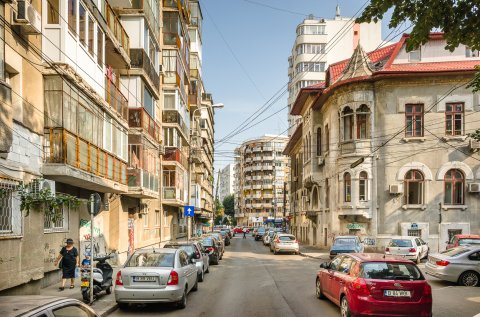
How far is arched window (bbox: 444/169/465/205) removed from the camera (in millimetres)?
32906

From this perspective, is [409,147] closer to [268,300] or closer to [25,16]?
[268,300]

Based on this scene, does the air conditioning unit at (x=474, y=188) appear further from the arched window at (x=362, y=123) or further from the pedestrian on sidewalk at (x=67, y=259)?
the pedestrian on sidewalk at (x=67, y=259)

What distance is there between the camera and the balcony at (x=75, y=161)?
14.3 meters

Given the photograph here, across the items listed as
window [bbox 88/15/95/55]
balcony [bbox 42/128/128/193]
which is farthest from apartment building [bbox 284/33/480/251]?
window [bbox 88/15/95/55]

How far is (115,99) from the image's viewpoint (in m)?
21.2

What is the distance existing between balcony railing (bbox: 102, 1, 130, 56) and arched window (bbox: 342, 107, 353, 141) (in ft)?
56.4

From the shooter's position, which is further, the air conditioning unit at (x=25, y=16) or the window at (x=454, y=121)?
the window at (x=454, y=121)

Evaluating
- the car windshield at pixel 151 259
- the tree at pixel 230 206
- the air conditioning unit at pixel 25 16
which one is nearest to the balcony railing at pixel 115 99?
the air conditioning unit at pixel 25 16

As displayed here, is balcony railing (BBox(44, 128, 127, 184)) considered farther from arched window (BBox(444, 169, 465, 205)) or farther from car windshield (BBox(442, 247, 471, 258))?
arched window (BBox(444, 169, 465, 205))

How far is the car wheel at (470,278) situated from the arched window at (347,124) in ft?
61.1

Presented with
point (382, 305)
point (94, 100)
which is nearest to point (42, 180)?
point (94, 100)

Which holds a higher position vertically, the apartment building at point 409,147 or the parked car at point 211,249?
the apartment building at point 409,147

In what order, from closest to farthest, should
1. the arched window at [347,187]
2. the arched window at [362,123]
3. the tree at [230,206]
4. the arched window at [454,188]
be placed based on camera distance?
the arched window at [454,188], the arched window at [362,123], the arched window at [347,187], the tree at [230,206]

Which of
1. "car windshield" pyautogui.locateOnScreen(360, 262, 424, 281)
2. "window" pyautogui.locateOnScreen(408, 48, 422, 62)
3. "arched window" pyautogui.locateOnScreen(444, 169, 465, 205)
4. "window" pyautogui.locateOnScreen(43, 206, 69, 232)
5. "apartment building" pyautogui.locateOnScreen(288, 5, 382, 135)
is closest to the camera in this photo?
"car windshield" pyautogui.locateOnScreen(360, 262, 424, 281)
